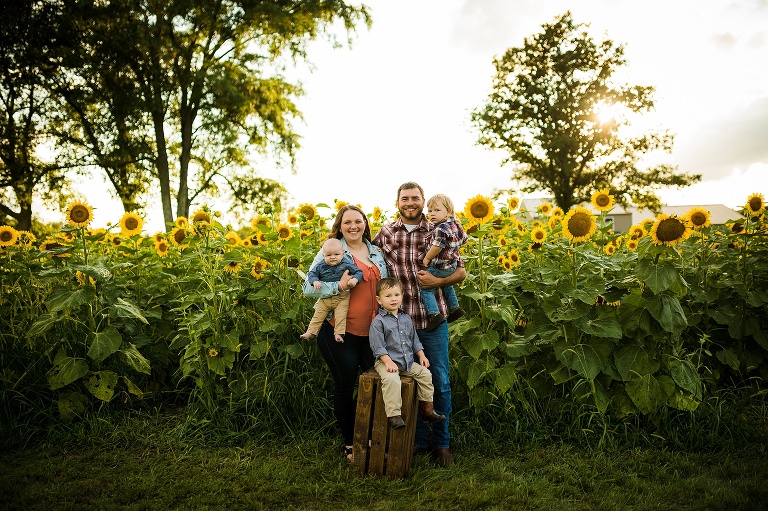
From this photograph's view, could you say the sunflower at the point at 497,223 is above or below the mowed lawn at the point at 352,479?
above

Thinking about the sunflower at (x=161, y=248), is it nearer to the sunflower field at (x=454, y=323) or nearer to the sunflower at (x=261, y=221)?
the sunflower field at (x=454, y=323)

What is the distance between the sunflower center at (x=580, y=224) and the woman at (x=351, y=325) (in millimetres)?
1385

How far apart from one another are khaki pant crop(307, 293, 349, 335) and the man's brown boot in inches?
27.9

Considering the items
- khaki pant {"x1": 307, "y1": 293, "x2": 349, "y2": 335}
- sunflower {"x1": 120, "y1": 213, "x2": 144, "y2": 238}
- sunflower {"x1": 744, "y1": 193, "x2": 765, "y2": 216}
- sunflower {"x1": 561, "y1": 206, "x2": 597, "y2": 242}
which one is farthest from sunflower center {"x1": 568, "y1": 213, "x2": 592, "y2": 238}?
sunflower {"x1": 120, "y1": 213, "x2": 144, "y2": 238}

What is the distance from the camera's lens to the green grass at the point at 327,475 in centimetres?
362

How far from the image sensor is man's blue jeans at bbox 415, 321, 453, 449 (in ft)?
13.5

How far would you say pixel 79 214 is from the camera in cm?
482

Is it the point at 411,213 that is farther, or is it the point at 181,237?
the point at 181,237

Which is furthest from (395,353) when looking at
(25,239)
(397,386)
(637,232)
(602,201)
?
(25,239)

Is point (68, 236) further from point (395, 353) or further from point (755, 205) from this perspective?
point (755, 205)

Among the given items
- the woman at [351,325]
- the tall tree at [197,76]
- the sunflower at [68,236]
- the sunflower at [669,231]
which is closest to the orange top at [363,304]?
the woman at [351,325]

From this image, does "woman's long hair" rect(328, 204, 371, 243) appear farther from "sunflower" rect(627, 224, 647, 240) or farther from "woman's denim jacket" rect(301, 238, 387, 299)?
"sunflower" rect(627, 224, 647, 240)

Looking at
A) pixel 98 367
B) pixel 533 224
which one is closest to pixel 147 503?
pixel 98 367

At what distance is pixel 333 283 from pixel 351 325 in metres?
0.33
